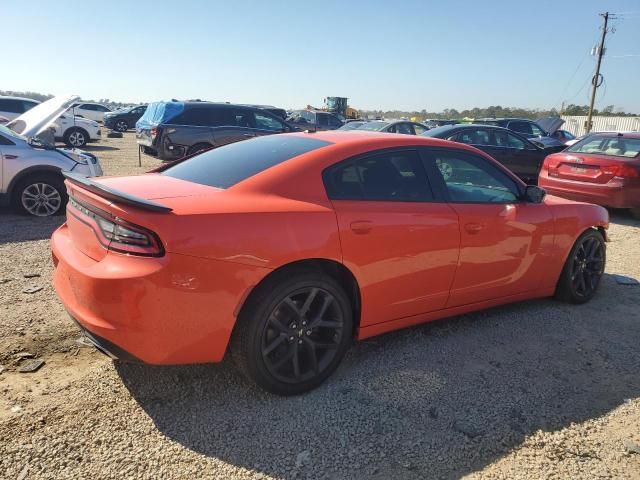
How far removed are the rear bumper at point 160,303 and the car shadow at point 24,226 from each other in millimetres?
4160

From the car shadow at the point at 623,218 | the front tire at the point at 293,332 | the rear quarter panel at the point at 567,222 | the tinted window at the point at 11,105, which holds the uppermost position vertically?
the tinted window at the point at 11,105

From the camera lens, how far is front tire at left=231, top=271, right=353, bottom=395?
279 centimetres

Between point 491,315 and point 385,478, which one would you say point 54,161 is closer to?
point 491,315

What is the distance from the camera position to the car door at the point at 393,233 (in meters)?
3.11

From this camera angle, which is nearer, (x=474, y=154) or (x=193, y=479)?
(x=193, y=479)

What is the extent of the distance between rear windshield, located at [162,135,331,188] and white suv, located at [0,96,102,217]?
437 cm

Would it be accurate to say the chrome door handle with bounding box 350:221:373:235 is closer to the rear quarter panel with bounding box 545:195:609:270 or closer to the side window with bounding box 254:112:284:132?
the rear quarter panel with bounding box 545:195:609:270

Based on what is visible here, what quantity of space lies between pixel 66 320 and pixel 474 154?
11.1 ft

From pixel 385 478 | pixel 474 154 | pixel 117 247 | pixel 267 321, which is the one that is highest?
pixel 474 154

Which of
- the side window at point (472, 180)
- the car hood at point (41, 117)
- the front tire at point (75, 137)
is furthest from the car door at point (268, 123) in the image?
the side window at point (472, 180)

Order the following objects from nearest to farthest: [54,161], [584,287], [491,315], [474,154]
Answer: [474,154] < [491,315] < [584,287] < [54,161]

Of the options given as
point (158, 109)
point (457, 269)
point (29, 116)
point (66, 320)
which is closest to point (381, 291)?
point (457, 269)

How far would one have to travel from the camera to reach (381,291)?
10.7 ft

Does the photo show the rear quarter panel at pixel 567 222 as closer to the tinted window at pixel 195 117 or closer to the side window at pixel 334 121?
the tinted window at pixel 195 117
